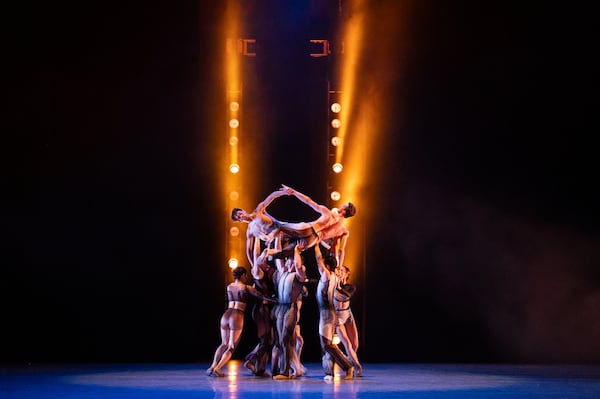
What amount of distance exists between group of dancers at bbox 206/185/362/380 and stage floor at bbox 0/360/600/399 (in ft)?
0.63

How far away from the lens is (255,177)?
11.3 meters

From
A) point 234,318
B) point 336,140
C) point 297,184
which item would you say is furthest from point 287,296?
point 336,140

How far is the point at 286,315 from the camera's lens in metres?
8.68

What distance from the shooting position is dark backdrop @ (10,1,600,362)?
1113 cm

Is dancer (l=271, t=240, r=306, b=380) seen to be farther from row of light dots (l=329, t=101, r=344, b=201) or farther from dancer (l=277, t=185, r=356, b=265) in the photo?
row of light dots (l=329, t=101, r=344, b=201)

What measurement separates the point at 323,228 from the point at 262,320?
3.35 ft

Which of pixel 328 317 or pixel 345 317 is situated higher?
pixel 328 317

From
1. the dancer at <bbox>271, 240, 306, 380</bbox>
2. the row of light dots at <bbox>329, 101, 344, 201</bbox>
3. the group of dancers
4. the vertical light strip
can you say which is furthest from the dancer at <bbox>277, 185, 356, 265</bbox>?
the vertical light strip

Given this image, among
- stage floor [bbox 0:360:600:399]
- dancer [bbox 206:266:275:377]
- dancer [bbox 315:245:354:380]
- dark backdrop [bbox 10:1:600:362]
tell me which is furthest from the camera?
dark backdrop [bbox 10:1:600:362]

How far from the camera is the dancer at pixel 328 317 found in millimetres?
8641

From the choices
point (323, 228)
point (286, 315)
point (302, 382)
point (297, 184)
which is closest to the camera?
point (302, 382)

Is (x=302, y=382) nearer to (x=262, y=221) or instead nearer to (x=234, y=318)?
(x=234, y=318)

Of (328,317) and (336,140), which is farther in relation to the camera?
(336,140)

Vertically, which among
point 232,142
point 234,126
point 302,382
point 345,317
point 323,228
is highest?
point 234,126
